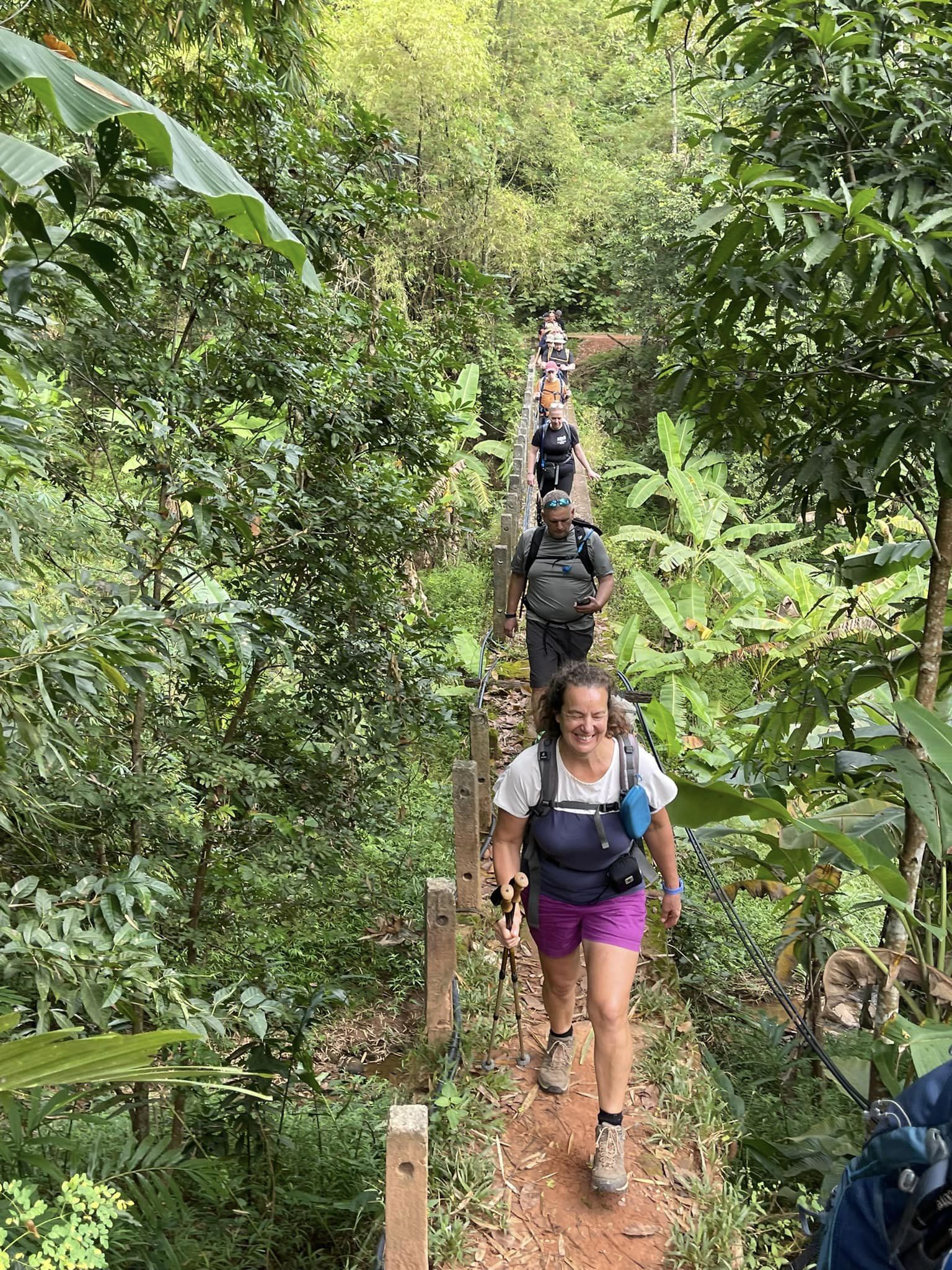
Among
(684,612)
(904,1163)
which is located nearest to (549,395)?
(684,612)

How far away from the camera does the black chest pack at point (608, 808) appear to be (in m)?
2.84

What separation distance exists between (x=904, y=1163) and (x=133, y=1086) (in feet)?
7.52

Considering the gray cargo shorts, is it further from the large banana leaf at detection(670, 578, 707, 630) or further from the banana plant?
the large banana leaf at detection(670, 578, 707, 630)

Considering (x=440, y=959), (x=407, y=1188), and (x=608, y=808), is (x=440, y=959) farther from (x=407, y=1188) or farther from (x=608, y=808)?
(x=407, y=1188)

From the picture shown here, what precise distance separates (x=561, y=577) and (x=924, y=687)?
7.74 feet

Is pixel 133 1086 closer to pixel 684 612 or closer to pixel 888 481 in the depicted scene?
pixel 888 481

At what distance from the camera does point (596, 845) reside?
9.33 ft

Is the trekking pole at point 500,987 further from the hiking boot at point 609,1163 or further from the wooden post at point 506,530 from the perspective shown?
the wooden post at point 506,530

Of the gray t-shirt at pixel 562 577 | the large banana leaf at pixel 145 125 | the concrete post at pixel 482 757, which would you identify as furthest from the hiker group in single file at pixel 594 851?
the gray t-shirt at pixel 562 577

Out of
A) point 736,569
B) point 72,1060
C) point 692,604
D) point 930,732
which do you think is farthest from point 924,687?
point 736,569

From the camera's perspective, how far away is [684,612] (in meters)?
9.45

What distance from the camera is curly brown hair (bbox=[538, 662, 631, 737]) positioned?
2.77 meters

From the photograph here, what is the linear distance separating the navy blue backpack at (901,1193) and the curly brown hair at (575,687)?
1.41 m

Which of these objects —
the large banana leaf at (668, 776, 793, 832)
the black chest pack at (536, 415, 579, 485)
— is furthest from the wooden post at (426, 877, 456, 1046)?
the black chest pack at (536, 415, 579, 485)
